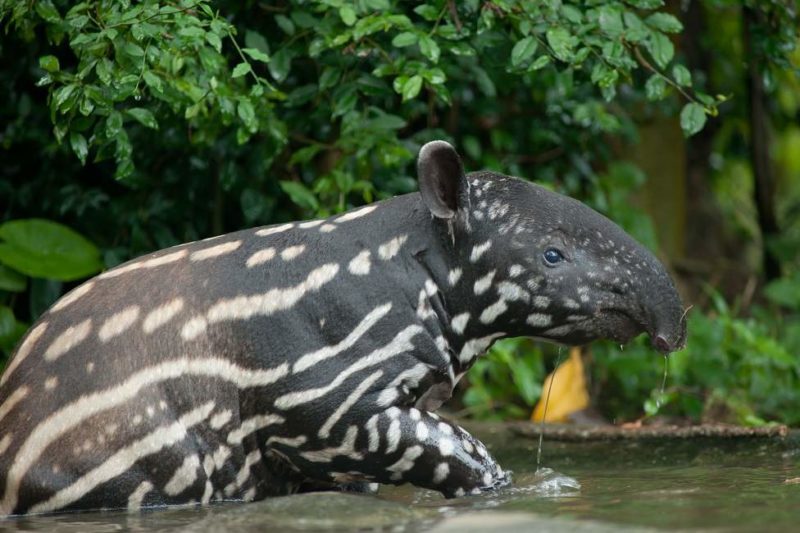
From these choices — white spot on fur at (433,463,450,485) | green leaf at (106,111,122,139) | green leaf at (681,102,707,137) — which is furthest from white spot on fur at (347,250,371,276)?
green leaf at (681,102,707,137)

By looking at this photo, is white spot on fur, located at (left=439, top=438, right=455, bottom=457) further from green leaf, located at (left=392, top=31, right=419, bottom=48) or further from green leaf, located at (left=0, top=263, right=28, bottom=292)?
green leaf, located at (left=0, top=263, right=28, bottom=292)

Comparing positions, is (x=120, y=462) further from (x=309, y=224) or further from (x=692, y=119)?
(x=692, y=119)

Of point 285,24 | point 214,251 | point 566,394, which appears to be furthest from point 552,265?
point 566,394

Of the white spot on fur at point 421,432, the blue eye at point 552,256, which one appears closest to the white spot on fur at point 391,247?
the blue eye at point 552,256

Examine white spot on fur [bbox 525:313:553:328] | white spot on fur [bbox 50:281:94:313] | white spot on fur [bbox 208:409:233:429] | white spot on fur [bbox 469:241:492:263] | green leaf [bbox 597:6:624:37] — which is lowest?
white spot on fur [bbox 208:409:233:429]

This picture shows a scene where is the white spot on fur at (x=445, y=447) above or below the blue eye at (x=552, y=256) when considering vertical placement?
below

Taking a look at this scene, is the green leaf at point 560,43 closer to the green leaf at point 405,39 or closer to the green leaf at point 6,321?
the green leaf at point 405,39

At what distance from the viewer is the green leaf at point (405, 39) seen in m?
5.23

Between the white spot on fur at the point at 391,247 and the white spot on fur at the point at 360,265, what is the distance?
0.05 metres

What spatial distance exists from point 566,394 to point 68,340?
342 cm

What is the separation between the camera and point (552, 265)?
14.2 feet

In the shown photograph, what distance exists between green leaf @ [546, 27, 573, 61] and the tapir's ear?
3.94 feet

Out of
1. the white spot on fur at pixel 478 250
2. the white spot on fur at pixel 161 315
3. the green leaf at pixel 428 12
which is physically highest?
the green leaf at pixel 428 12

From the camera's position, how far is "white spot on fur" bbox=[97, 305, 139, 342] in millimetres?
4270
